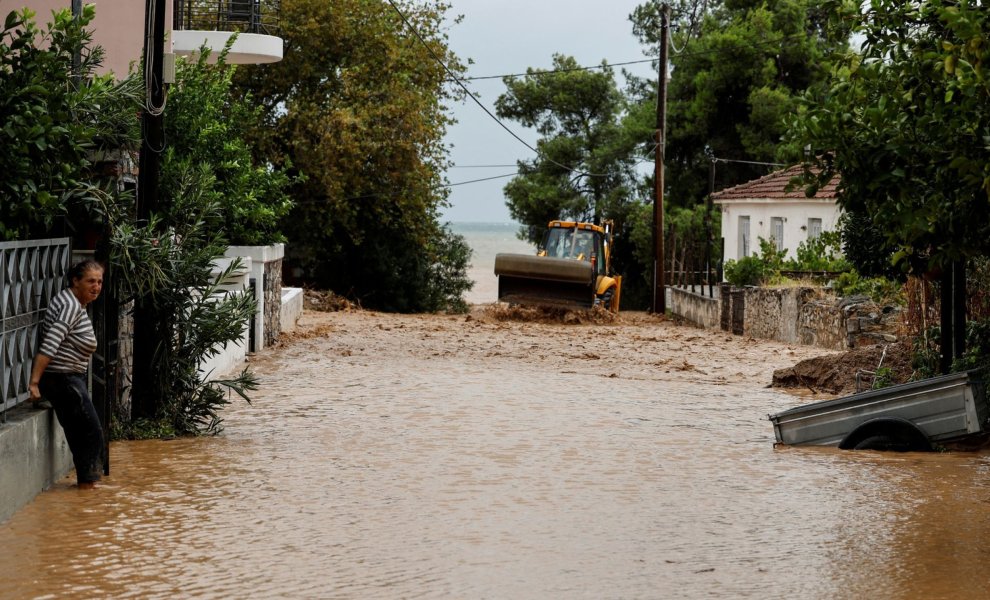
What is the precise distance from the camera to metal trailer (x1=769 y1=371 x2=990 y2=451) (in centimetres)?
1113

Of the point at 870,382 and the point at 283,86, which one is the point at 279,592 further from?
the point at 283,86

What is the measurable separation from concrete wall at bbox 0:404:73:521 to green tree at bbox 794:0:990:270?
20.8ft

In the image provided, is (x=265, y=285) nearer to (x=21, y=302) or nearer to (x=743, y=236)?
(x=21, y=302)

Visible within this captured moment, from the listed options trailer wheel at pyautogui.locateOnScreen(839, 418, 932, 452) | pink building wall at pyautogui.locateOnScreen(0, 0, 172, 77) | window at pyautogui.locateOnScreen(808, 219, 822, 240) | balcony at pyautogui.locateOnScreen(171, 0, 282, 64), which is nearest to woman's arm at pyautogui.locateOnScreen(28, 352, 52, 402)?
trailer wheel at pyautogui.locateOnScreen(839, 418, 932, 452)

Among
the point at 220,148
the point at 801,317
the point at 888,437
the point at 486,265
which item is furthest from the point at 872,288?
the point at 486,265

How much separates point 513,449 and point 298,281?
94.0 ft

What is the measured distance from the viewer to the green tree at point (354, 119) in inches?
1395

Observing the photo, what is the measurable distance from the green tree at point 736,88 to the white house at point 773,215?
701 centimetres

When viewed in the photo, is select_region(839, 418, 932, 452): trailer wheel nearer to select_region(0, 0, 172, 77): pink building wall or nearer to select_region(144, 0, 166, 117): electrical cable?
select_region(144, 0, 166, 117): electrical cable

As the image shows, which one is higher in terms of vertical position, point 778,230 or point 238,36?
point 238,36

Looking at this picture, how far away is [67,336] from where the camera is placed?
9.54m

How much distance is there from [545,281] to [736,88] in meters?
22.4

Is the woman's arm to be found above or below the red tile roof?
below

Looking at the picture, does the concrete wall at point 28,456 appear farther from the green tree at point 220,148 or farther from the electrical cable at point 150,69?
the green tree at point 220,148
